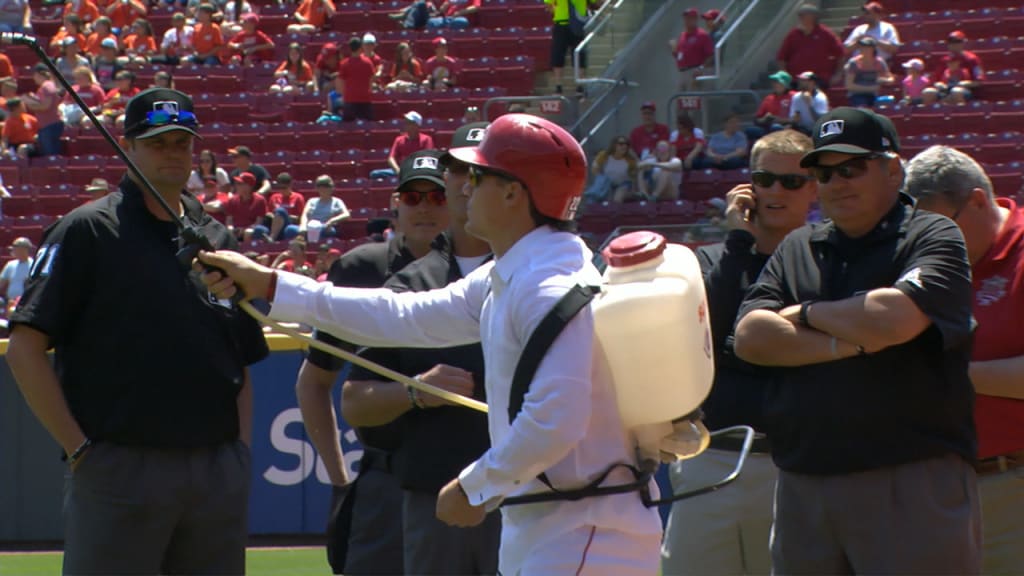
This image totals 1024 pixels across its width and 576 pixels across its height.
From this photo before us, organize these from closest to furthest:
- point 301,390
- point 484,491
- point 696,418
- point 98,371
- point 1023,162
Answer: point 484,491 → point 696,418 → point 98,371 → point 301,390 → point 1023,162

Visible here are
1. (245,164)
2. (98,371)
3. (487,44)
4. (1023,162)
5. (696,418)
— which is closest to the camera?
(696,418)

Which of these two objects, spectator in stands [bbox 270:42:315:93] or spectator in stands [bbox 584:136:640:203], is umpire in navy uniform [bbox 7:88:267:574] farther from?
spectator in stands [bbox 270:42:315:93]

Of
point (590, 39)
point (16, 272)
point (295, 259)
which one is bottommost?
point (16, 272)

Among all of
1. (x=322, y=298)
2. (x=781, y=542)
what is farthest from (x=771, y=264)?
(x=322, y=298)

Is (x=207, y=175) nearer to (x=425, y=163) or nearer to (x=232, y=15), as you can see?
(x=232, y=15)

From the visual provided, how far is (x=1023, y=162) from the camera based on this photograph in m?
15.9

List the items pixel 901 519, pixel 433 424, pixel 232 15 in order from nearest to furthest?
pixel 901 519 → pixel 433 424 → pixel 232 15

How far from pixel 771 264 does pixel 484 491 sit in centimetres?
157

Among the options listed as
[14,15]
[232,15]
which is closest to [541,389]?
[232,15]

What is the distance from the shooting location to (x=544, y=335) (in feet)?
11.9

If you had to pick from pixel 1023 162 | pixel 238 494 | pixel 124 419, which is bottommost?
pixel 1023 162

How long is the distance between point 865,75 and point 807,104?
3.84 ft

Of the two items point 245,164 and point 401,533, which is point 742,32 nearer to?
point 245,164

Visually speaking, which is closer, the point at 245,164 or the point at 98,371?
the point at 98,371
